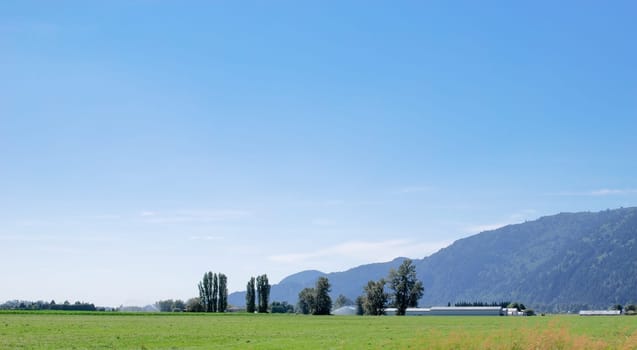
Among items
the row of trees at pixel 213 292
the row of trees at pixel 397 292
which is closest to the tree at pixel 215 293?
the row of trees at pixel 213 292

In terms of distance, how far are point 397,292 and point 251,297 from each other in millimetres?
47134

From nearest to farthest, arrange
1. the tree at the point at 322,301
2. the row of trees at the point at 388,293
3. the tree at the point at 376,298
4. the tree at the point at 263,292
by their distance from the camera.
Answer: the row of trees at the point at 388,293 < the tree at the point at 376,298 < the tree at the point at 322,301 < the tree at the point at 263,292

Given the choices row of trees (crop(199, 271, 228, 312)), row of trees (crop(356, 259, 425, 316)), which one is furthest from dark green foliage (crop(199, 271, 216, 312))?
row of trees (crop(356, 259, 425, 316))

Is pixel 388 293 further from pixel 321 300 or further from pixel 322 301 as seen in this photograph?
pixel 321 300

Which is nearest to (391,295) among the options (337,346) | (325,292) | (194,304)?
(325,292)

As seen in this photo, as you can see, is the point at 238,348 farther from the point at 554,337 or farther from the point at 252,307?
the point at 252,307

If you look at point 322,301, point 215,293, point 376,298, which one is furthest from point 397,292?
point 215,293

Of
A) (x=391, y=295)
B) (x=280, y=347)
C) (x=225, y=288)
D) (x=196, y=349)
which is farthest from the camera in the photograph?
(x=225, y=288)

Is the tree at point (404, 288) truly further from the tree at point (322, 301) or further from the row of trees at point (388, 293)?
the tree at point (322, 301)

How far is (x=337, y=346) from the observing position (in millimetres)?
38250

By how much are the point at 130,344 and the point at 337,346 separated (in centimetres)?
→ 1321

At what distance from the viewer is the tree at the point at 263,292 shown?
190500 mm

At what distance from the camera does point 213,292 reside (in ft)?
631

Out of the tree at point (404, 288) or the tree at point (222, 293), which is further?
the tree at point (222, 293)
